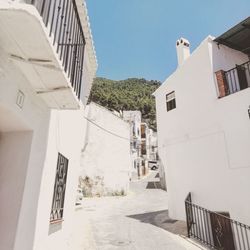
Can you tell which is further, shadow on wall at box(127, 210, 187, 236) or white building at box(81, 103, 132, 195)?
white building at box(81, 103, 132, 195)

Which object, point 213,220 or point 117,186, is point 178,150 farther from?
point 117,186

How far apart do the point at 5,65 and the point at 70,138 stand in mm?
3103

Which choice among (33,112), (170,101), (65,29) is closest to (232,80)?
(170,101)

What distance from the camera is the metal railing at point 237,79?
32.2 ft

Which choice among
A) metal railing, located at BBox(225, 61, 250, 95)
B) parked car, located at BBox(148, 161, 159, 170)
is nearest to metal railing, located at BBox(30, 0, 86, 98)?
metal railing, located at BBox(225, 61, 250, 95)

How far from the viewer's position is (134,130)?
134 feet

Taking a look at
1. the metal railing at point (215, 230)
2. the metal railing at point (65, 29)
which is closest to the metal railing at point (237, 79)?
the metal railing at point (215, 230)

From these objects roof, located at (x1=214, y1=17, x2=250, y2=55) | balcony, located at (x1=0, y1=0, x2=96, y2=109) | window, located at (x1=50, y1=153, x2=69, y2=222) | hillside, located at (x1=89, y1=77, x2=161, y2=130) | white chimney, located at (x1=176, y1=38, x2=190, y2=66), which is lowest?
window, located at (x1=50, y1=153, x2=69, y2=222)

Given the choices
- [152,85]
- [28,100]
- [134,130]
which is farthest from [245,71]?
[152,85]

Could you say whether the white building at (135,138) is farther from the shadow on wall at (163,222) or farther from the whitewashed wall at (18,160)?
the whitewashed wall at (18,160)

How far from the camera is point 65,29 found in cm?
391

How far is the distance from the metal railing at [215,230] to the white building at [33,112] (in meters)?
5.57

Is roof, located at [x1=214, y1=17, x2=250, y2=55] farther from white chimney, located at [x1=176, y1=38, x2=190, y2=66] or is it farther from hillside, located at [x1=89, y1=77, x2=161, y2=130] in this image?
hillside, located at [x1=89, y1=77, x2=161, y2=130]

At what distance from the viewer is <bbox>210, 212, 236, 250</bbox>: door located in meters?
7.86
